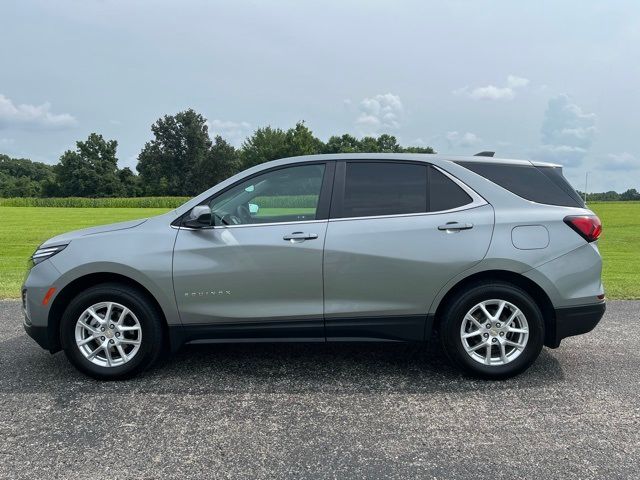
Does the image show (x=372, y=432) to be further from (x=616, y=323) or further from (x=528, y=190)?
(x=616, y=323)

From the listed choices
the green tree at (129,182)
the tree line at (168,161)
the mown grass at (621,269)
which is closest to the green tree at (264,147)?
the tree line at (168,161)

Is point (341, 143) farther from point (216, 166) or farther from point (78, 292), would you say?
point (78, 292)

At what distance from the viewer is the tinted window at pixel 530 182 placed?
4137 mm

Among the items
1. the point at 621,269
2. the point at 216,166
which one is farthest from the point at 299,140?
the point at 621,269

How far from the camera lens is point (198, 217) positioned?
3949 millimetres

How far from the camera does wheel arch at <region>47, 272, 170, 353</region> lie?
4055 millimetres

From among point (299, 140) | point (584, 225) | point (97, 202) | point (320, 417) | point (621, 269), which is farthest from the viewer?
point (299, 140)

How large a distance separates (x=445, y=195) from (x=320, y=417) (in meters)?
1.97

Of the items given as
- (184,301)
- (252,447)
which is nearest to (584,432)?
(252,447)

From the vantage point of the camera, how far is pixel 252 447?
3.05 meters

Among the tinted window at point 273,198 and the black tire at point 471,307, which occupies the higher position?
the tinted window at point 273,198

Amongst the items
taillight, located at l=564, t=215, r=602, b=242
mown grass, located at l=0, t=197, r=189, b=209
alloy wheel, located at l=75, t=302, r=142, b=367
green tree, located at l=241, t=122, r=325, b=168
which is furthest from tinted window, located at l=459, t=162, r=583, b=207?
green tree, located at l=241, t=122, r=325, b=168

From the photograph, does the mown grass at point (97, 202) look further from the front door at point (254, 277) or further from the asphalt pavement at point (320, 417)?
the front door at point (254, 277)

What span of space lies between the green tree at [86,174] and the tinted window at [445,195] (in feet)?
311
